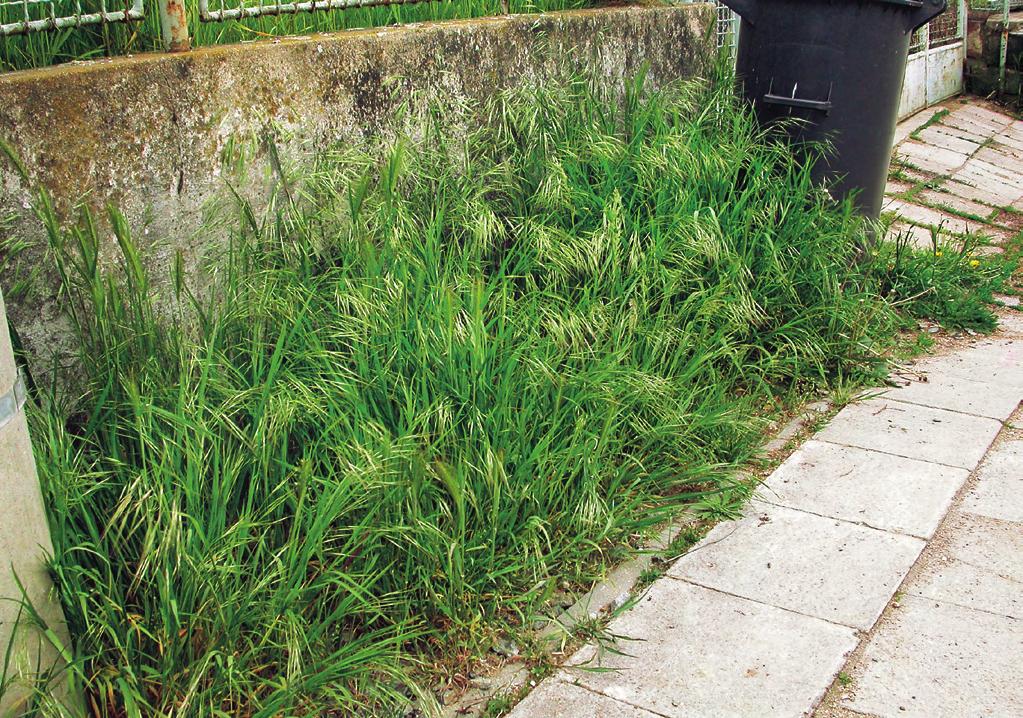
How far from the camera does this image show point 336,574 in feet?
9.20

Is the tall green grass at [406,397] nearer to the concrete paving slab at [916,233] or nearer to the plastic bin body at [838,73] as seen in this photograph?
the plastic bin body at [838,73]


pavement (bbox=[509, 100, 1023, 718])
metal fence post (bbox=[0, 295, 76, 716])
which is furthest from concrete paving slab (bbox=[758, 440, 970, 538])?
metal fence post (bbox=[0, 295, 76, 716])

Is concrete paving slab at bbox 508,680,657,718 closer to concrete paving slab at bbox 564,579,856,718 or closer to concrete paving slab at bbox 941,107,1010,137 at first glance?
concrete paving slab at bbox 564,579,856,718

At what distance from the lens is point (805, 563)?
11.0 ft

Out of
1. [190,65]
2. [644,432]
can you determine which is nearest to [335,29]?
[190,65]

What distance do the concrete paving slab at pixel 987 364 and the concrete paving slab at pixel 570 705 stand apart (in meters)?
2.84

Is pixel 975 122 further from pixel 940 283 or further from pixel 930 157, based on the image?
pixel 940 283

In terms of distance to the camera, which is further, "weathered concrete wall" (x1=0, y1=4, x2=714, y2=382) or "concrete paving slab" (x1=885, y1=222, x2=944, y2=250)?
"concrete paving slab" (x1=885, y1=222, x2=944, y2=250)

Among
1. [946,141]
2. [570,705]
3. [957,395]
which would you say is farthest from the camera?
[946,141]

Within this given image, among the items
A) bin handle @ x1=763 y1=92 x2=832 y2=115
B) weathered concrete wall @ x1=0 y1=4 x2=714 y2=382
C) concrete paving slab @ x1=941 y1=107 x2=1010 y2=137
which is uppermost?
weathered concrete wall @ x1=0 y1=4 x2=714 y2=382

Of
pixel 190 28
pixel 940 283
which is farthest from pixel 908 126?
pixel 190 28

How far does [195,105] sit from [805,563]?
2595 millimetres

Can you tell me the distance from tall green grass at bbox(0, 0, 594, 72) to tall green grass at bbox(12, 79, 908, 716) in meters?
0.54

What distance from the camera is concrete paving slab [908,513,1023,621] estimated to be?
3.16 m
